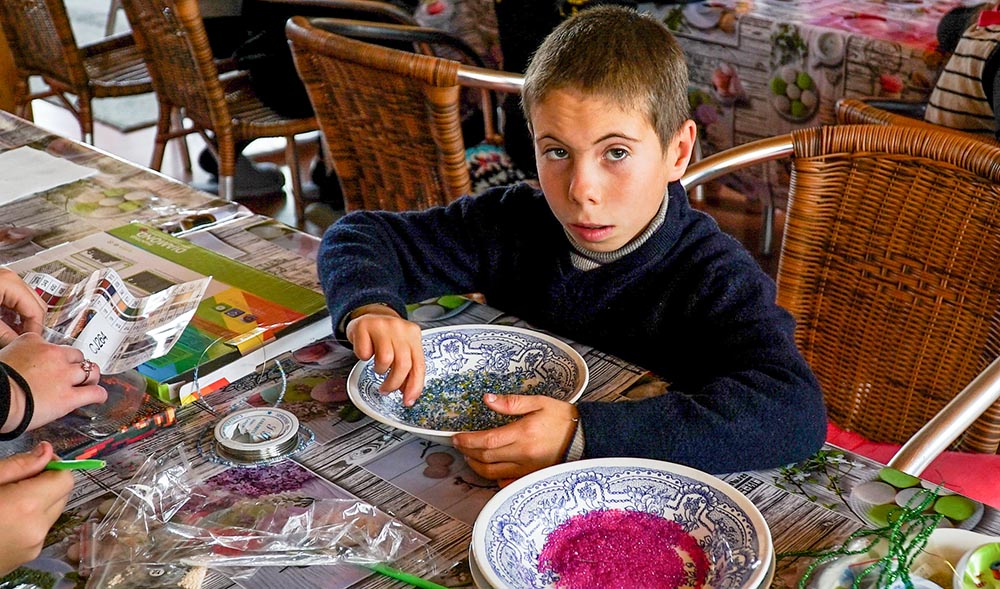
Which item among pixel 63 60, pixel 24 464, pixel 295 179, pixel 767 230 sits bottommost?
pixel 767 230

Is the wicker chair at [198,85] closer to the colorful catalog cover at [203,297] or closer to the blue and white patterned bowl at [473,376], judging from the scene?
the colorful catalog cover at [203,297]

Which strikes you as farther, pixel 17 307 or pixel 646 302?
pixel 646 302

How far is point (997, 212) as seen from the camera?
4.02 ft

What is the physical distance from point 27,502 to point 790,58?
84.2 inches

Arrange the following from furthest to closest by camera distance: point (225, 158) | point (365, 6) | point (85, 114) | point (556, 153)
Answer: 1. point (85, 114)
2. point (225, 158)
3. point (365, 6)
4. point (556, 153)

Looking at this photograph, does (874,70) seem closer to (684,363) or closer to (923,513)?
(684,363)

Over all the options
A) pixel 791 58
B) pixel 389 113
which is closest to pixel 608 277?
pixel 389 113

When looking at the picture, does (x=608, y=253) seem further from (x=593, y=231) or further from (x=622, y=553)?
(x=622, y=553)

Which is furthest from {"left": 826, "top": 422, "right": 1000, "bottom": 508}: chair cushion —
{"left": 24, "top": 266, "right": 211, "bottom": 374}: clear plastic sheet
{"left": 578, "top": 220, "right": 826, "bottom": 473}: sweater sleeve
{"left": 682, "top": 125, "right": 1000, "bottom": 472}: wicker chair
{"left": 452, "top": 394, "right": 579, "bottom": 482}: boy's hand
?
{"left": 24, "top": 266, "right": 211, "bottom": 374}: clear plastic sheet

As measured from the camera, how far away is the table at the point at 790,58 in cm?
234

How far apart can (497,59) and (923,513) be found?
2.26m

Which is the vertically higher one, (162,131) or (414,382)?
(414,382)

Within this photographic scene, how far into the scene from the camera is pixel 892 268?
1.34 m

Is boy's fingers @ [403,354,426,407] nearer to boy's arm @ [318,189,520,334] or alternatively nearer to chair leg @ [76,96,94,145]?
boy's arm @ [318,189,520,334]
